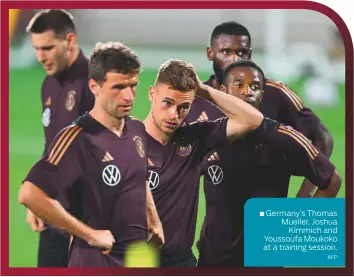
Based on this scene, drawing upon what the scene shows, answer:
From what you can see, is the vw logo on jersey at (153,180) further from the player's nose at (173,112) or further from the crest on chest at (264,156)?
the crest on chest at (264,156)

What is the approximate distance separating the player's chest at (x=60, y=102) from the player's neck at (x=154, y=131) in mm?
189

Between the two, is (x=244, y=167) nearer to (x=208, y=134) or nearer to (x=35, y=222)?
(x=208, y=134)

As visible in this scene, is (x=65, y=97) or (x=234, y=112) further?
(x=65, y=97)

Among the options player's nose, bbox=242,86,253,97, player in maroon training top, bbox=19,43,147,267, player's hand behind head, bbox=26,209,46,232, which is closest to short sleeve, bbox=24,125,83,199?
player in maroon training top, bbox=19,43,147,267

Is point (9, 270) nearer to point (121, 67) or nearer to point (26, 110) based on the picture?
point (26, 110)

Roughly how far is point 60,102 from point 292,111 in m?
0.60

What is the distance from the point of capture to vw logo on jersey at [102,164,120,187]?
2.64m

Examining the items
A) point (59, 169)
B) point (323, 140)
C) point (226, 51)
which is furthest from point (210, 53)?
point (59, 169)

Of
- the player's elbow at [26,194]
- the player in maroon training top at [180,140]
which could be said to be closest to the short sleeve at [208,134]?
the player in maroon training top at [180,140]

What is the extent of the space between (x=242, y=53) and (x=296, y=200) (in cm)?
40

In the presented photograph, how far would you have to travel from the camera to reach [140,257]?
269cm

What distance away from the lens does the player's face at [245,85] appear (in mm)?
2699

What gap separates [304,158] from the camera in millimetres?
2721
